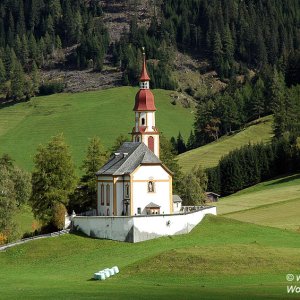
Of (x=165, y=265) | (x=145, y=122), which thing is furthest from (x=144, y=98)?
(x=165, y=265)

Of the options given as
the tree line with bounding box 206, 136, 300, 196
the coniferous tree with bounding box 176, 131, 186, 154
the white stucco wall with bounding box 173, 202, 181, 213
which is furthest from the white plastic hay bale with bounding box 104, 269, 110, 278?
the coniferous tree with bounding box 176, 131, 186, 154

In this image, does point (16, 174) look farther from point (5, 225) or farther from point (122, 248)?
point (122, 248)

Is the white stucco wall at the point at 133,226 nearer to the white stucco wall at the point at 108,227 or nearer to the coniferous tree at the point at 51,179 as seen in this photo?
the white stucco wall at the point at 108,227

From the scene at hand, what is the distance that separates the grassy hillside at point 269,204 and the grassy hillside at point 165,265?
1245 cm

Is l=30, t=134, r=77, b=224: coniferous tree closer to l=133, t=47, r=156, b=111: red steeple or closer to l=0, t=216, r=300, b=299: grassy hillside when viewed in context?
l=133, t=47, r=156, b=111: red steeple

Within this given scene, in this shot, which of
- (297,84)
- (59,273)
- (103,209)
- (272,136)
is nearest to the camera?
(59,273)

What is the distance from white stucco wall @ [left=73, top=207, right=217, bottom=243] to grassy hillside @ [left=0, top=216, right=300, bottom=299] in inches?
42.0

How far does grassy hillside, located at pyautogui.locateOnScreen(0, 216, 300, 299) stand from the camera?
57.7m

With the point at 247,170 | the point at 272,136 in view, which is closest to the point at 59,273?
the point at 247,170

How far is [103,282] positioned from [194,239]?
19.7m

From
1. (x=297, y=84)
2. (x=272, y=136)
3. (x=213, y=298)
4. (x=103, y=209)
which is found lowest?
(x=213, y=298)

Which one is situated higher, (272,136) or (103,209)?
(272,136)

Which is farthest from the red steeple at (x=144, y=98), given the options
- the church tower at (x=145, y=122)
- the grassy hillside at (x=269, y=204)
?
the grassy hillside at (x=269, y=204)

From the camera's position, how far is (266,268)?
66312mm
